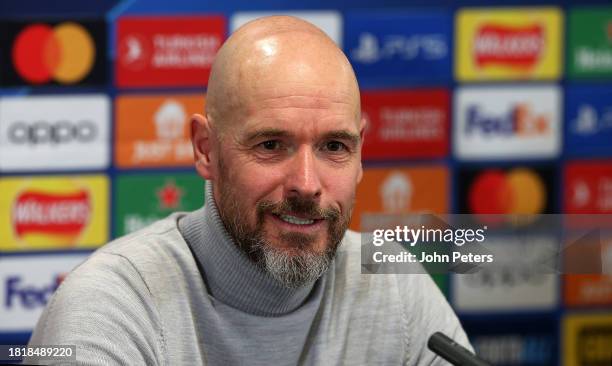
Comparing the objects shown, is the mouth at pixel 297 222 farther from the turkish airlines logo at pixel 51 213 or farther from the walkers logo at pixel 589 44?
the walkers logo at pixel 589 44

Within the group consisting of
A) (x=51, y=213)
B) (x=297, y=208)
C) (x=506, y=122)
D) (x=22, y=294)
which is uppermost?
(x=506, y=122)

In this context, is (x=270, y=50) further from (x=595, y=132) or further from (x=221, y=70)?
(x=595, y=132)

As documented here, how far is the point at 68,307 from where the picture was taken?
1465 millimetres

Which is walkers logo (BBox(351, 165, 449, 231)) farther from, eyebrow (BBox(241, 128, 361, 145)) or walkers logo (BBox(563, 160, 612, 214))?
eyebrow (BBox(241, 128, 361, 145))

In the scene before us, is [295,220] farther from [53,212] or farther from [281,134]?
[53,212]

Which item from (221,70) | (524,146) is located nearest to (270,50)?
(221,70)

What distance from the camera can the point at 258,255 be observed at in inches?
59.6

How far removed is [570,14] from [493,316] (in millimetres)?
1049

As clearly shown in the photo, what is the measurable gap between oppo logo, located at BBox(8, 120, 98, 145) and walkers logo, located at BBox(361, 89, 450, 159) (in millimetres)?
878

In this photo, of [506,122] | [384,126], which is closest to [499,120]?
[506,122]

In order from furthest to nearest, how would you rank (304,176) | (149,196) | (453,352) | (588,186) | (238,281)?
1. (588,186)
2. (149,196)
3. (238,281)
4. (304,176)
5. (453,352)

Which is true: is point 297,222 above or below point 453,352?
above

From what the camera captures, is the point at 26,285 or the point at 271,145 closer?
the point at 271,145

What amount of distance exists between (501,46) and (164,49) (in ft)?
3.60
